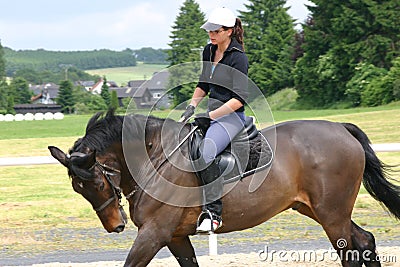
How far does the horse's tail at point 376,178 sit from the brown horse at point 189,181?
0.04 feet

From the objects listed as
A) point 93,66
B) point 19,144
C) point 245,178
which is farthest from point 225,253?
point 93,66

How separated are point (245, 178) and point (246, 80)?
2.72ft

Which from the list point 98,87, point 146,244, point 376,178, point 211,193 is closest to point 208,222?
point 211,193

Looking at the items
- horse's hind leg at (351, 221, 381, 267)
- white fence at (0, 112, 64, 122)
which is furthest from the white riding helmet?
white fence at (0, 112, 64, 122)

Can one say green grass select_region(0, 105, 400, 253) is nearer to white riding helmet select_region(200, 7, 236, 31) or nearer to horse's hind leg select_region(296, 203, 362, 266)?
white riding helmet select_region(200, 7, 236, 31)

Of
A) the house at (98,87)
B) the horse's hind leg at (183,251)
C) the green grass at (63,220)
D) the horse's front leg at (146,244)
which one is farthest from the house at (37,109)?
the horse's front leg at (146,244)

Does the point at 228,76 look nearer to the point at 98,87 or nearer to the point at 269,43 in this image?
the point at 269,43

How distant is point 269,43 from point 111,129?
53854 millimetres

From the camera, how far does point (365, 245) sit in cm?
562

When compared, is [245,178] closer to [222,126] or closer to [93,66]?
[222,126]

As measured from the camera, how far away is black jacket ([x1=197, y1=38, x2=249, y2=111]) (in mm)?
5004

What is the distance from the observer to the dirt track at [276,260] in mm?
6660

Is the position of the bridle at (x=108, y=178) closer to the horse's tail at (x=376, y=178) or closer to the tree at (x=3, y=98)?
the horse's tail at (x=376, y=178)

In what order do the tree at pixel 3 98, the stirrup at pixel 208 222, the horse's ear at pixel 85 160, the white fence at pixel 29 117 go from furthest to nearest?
the tree at pixel 3 98 < the white fence at pixel 29 117 < the stirrup at pixel 208 222 < the horse's ear at pixel 85 160
